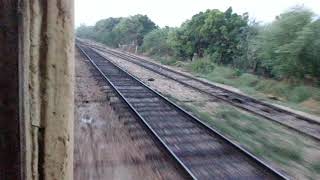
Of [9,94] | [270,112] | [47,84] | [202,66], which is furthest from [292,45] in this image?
[9,94]

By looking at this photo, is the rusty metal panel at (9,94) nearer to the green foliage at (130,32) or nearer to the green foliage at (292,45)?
the green foliage at (292,45)

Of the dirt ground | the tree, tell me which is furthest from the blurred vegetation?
the dirt ground

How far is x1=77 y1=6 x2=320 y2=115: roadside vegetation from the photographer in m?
16.2

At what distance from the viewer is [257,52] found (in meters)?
20.4

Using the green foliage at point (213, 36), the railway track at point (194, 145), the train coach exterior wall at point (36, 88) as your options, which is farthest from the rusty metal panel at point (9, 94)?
the green foliage at point (213, 36)

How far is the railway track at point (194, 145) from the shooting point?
20.6 feet

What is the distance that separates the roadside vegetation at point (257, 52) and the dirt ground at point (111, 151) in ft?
25.2

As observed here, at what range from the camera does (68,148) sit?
1358mm

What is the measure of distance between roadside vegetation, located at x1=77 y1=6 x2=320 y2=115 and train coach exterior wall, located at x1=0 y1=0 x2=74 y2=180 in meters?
13.2

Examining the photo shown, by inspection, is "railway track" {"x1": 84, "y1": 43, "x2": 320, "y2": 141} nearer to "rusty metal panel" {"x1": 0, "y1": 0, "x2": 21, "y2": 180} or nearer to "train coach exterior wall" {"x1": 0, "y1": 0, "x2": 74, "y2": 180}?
"train coach exterior wall" {"x1": 0, "y1": 0, "x2": 74, "y2": 180}

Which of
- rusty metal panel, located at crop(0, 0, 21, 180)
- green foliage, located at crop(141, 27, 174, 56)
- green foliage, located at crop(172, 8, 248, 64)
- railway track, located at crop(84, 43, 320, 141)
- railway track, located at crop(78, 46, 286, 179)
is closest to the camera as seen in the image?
rusty metal panel, located at crop(0, 0, 21, 180)

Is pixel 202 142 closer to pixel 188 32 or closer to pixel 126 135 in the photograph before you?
pixel 126 135

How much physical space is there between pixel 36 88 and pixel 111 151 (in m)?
6.07

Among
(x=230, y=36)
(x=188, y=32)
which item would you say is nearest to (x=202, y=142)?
(x=230, y=36)
